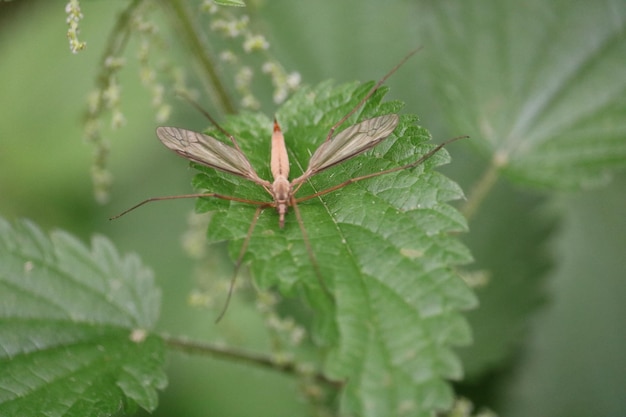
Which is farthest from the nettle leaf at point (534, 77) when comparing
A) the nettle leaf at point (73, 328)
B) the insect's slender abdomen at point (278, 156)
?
the nettle leaf at point (73, 328)

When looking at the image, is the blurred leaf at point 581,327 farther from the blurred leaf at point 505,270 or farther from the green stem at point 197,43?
the green stem at point 197,43

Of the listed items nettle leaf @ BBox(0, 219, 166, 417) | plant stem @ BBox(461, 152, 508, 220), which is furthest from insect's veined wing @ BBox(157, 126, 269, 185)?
plant stem @ BBox(461, 152, 508, 220)

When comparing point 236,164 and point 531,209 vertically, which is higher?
point 236,164

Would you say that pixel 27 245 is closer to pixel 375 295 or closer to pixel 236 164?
pixel 236 164

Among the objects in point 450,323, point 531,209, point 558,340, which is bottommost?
point 558,340

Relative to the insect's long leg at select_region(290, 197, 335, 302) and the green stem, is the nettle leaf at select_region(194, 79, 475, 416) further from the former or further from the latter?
the green stem

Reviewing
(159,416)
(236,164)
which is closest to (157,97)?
(236,164)
